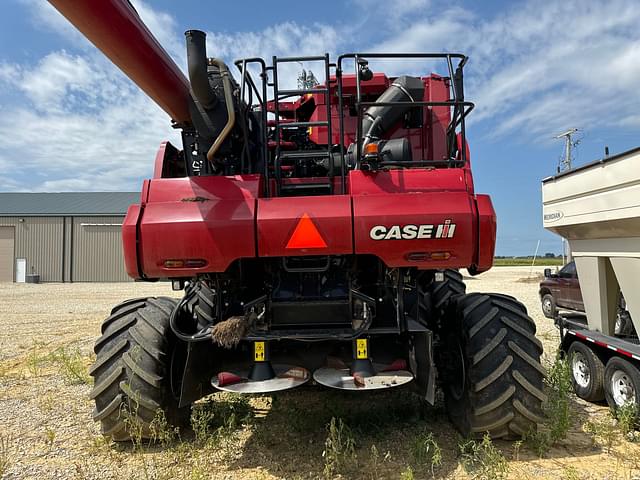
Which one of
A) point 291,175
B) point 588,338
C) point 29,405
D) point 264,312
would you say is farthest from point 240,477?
point 588,338

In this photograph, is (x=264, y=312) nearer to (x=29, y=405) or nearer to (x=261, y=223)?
(x=261, y=223)

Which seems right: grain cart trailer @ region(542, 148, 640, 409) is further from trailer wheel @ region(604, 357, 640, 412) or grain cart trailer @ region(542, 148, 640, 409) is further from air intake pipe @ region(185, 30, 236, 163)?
air intake pipe @ region(185, 30, 236, 163)

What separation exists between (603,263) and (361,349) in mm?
3145

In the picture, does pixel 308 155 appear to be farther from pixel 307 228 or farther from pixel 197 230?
pixel 197 230

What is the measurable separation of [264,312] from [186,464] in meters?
1.26

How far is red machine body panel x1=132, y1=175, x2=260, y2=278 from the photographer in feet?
11.6

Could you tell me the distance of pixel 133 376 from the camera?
382 centimetres

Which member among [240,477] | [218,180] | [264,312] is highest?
[218,180]

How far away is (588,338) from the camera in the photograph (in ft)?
17.7

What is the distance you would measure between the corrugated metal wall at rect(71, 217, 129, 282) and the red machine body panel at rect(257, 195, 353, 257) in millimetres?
29620

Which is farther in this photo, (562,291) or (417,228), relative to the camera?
(562,291)

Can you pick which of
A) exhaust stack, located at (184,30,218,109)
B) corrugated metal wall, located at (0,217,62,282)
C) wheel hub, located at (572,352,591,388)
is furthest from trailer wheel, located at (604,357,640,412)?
corrugated metal wall, located at (0,217,62,282)

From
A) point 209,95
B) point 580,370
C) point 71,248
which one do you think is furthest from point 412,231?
point 71,248

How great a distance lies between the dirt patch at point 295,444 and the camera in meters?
3.58
